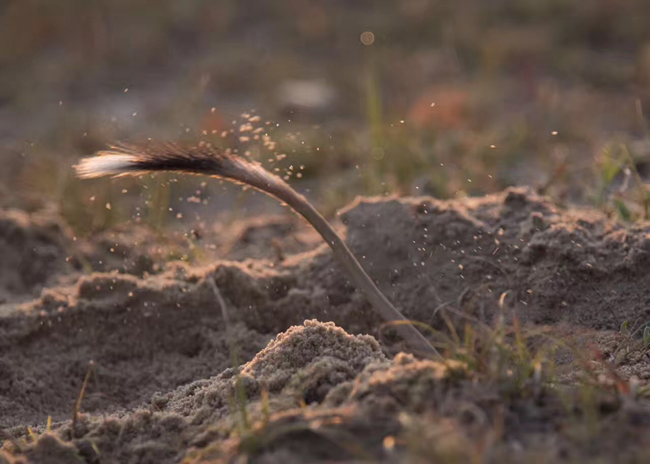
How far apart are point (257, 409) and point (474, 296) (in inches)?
36.7

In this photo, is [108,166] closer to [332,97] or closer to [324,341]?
[324,341]

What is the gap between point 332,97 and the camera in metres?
5.90

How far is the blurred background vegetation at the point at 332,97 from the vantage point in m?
3.57

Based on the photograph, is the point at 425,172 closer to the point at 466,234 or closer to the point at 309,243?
the point at 309,243

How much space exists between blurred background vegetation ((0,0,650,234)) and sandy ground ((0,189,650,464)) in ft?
1.22

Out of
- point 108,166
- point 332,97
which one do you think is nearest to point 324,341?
point 108,166

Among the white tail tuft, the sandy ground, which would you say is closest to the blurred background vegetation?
the sandy ground

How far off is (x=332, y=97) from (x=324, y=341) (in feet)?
13.9

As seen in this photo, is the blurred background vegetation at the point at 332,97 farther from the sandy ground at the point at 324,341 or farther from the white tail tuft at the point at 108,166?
the white tail tuft at the point at 108,166

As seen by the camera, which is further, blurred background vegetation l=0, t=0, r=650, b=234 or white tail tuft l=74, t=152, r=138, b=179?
blurred background vegetation l=0, t=0, r=650, b=234

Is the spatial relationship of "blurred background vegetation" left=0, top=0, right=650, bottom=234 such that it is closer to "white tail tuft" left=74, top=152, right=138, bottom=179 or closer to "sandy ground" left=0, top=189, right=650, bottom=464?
"sandy ground" left=0, top=189, right=650, bottom=464

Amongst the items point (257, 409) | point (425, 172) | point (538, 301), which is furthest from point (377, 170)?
point (257, 409)

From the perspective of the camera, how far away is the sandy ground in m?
1.40

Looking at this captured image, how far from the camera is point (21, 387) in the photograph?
7.64 feet
